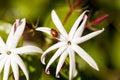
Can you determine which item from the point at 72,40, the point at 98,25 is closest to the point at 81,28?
the point at 72,40

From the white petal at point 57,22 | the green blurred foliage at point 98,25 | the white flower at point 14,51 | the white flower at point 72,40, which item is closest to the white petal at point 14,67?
the white flower at point 14,51

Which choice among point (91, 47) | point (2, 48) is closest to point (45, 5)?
point (91, 47)

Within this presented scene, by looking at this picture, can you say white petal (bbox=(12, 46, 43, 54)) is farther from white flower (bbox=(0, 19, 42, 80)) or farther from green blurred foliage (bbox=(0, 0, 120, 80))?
green blurred foliage (bbox=(0, 0, 120, 80))

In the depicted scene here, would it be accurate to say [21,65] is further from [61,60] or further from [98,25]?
[98,25]

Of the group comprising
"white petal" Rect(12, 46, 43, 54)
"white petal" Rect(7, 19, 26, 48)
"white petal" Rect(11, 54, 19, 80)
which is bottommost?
"white petal" Rect(11, 54, 19, 80)

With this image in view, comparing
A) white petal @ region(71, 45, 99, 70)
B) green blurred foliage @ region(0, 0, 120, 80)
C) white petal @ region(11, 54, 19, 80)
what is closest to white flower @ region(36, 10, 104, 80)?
white petal @ region(71, 45, 99, 70)

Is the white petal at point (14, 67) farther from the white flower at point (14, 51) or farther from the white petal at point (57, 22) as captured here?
the white petal at point (57, 22)

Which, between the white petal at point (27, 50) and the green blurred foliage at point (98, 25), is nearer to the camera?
the white petal at point (27, 50)
